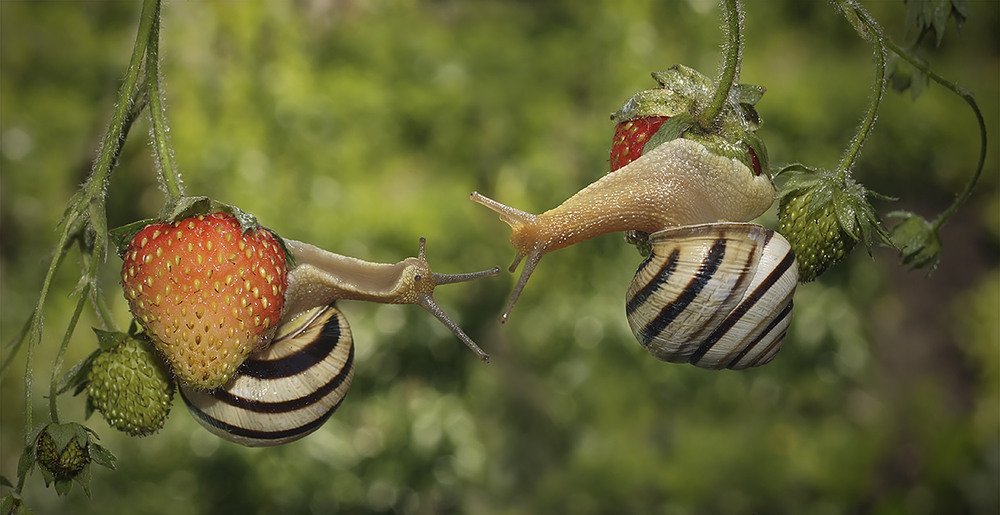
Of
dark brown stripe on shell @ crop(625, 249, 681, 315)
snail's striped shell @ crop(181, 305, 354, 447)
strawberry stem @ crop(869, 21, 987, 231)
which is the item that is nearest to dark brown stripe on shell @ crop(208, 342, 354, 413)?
snail's striped shell @ crop(181, 305, 354, 447)

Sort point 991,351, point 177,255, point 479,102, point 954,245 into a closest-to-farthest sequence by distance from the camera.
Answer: point 177,255, point 479,102, point 991,351, point 954,245

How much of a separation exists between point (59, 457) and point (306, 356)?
0.24 meters

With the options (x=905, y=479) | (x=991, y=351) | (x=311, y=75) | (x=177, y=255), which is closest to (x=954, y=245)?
(x=991, y=351)

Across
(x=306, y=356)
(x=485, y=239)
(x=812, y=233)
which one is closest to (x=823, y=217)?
(x=812, y=233)

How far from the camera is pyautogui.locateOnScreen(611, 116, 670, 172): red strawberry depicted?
0.88 meters

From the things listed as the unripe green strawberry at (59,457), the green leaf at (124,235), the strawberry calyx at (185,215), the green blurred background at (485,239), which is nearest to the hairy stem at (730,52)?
the strawberry calyx at (185,215)

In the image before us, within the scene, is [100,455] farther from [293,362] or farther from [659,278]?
[659,278]

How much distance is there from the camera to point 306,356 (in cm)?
89

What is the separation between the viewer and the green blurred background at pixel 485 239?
2.67 m

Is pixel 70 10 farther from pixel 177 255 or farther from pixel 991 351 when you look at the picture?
pixel 991 351

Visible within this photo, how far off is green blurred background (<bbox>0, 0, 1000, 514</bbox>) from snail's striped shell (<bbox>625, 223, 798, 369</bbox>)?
1690mm

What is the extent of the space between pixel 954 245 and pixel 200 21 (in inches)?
152

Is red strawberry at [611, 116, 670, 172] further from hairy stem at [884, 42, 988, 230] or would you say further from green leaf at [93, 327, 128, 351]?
→ green leaf at [93, 327, 128, 351]

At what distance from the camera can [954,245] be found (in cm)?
450
